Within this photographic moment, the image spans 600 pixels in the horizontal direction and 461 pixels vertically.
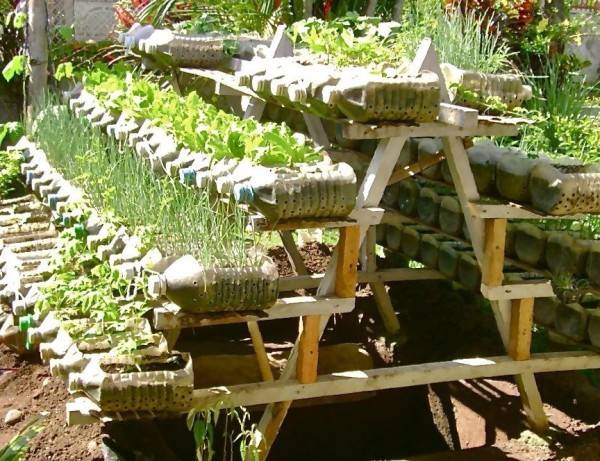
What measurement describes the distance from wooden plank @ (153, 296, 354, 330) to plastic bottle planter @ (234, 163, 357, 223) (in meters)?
0.45

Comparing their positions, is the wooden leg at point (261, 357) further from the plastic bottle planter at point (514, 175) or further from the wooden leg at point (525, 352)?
the plastic bottle planter at point (514, 175)

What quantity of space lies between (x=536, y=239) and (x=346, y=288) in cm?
114

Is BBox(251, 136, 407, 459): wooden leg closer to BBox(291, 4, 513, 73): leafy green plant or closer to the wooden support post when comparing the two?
BBox(291, 4, 513, 73): leafy green plant

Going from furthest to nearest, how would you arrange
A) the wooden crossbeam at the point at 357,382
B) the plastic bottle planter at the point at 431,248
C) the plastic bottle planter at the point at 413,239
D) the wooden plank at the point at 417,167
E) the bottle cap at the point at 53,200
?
the plastic bottle planter at the point at 413,239
the plastic bottle planter at the point at 431,248
the bottle cap at the point at 53,200
the wooden plank at the point at 417,167
the wooden crossbeam at the point at 357,382

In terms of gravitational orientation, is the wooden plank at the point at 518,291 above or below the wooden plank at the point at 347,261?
A: below

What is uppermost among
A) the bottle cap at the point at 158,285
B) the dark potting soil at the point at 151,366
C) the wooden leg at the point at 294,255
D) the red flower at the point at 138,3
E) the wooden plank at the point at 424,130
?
the red flower at the point at 138,3

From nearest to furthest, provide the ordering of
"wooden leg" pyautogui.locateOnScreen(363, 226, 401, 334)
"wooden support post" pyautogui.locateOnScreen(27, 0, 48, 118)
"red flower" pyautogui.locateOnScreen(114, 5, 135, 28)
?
1. "wooden leg" pyautogui.locateOnScreen(363, 226, 401, 334)
2. "wooden support post" pyautogui.locateOnScreen(27, 0, 48, 118)
3. "red flower" pyautogui.locateOnScreen(114, 5, 135, 28)

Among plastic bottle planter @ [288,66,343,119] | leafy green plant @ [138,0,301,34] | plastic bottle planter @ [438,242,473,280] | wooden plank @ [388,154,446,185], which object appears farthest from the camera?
leafy green plant @ [138,0,301,34]

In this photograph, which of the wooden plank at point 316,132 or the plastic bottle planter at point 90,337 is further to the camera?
the wooden plank at point 316,132

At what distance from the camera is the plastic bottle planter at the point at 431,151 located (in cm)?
548

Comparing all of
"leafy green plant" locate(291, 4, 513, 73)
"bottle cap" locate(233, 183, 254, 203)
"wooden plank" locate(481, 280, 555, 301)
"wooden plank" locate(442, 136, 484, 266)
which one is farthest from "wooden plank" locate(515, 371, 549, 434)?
"bottle cap" locate(233, 183, 254, 203)

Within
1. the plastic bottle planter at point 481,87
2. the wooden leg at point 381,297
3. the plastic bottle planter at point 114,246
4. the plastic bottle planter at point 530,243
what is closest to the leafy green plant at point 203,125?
the plastic bottle planter at point 114,246

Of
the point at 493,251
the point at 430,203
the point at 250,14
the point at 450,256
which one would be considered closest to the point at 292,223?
the point at 493,251

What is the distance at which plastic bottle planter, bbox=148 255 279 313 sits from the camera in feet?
13.4
